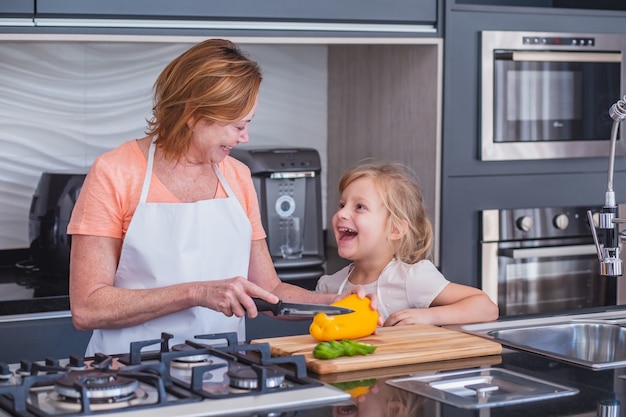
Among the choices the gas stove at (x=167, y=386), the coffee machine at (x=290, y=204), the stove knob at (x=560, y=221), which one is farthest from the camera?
the stove knob at (x=560, y=221)

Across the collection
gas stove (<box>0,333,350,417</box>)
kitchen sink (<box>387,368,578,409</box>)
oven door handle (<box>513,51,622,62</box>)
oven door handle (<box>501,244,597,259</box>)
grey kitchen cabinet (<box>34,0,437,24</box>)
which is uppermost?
grey kitchen cabinet (<box>34,0,437,24</box>)

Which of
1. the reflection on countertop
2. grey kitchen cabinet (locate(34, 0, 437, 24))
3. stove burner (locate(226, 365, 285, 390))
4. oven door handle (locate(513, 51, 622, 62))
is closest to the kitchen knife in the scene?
stove burner (locate(226, 365, 285, 390))

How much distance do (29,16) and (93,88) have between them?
23.2 inches

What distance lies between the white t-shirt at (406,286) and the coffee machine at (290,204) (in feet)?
2.53

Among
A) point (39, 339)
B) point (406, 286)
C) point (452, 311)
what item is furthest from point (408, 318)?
point (39, 339)

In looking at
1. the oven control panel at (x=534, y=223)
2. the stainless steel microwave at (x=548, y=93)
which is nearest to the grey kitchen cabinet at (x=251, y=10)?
the stainless steel microwave at (x=548, y=93)

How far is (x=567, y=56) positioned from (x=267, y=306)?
1.87 metres

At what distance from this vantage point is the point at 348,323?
1767 millimetres

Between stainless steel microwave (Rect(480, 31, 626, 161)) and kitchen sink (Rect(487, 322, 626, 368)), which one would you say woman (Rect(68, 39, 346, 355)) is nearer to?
kitchen sink (Rect(487, 322, 626, 368))

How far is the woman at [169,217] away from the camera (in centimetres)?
201

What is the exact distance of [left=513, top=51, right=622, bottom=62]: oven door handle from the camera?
323 cm

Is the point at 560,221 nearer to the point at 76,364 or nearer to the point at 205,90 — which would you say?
the point at 205,90

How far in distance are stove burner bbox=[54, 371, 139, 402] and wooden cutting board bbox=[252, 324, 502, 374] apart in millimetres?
335

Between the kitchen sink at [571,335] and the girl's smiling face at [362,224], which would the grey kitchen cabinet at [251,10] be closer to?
the girl's smiling face at [362,224]
